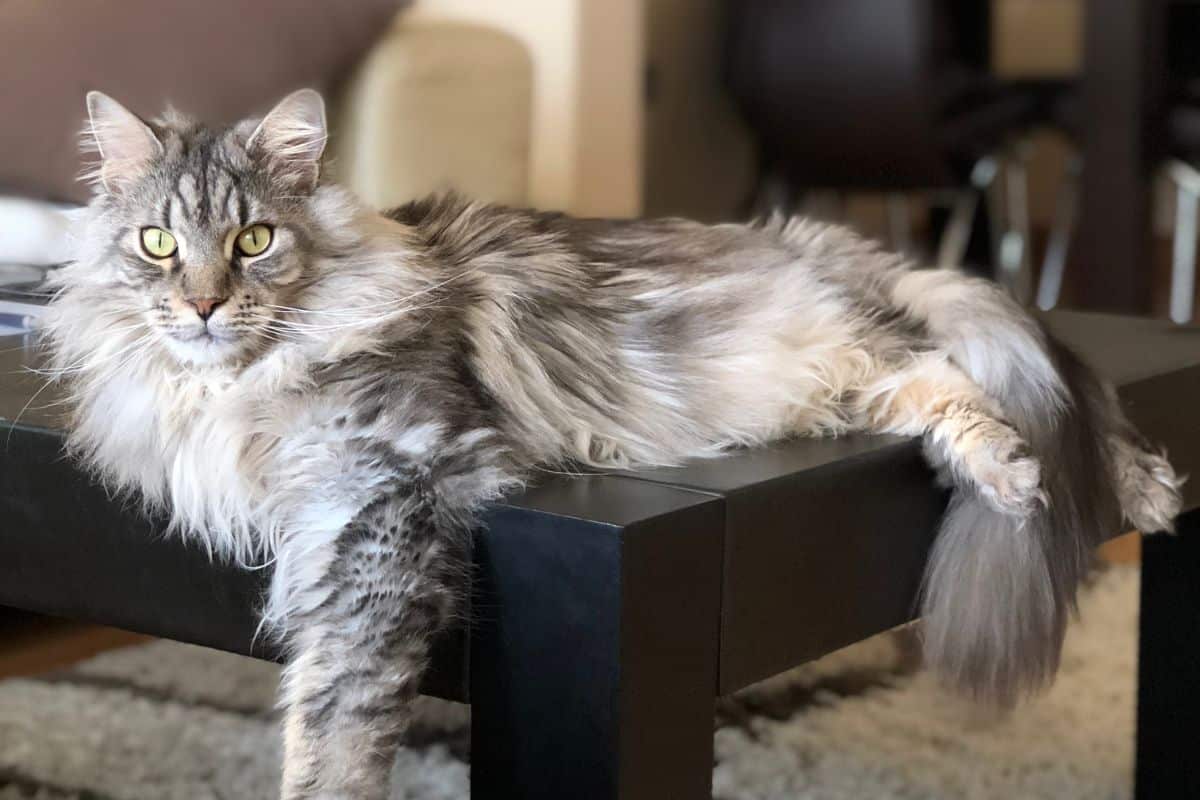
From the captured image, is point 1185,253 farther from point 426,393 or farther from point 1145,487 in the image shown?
point 426,393

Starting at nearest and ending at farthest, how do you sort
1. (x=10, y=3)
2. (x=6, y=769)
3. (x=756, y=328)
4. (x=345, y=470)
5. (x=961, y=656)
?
(x=345, y=470)
(x=961, y=656)
(x=756, y=328)
(x=6, y=769)
(x=10, y=3)

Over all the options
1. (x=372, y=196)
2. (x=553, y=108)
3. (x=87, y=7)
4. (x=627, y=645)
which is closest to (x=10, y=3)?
(x=87, y=7)

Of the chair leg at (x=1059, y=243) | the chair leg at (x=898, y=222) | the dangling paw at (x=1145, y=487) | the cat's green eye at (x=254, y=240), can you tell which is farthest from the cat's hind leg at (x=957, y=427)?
the chair leg at (x=898, y=222)

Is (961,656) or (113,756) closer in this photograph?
(961,656)

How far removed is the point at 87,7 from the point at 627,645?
1619mm

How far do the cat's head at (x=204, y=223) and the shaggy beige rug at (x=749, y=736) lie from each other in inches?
26.8

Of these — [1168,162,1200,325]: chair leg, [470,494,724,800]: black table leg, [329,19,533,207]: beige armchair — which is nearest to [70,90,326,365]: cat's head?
[470,494,724,800]: black table leg

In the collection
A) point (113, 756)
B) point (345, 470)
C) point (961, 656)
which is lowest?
point (113, 756)

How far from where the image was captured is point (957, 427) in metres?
1.26

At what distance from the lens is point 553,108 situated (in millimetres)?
2652

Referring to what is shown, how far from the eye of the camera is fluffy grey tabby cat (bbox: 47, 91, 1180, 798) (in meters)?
1.08

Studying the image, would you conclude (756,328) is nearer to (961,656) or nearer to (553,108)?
(961,656)

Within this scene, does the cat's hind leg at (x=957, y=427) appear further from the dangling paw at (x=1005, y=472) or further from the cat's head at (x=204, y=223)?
the cat's head at (x=204, y=223)

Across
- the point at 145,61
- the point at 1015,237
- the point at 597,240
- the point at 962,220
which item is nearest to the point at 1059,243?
the point at 1015,237
